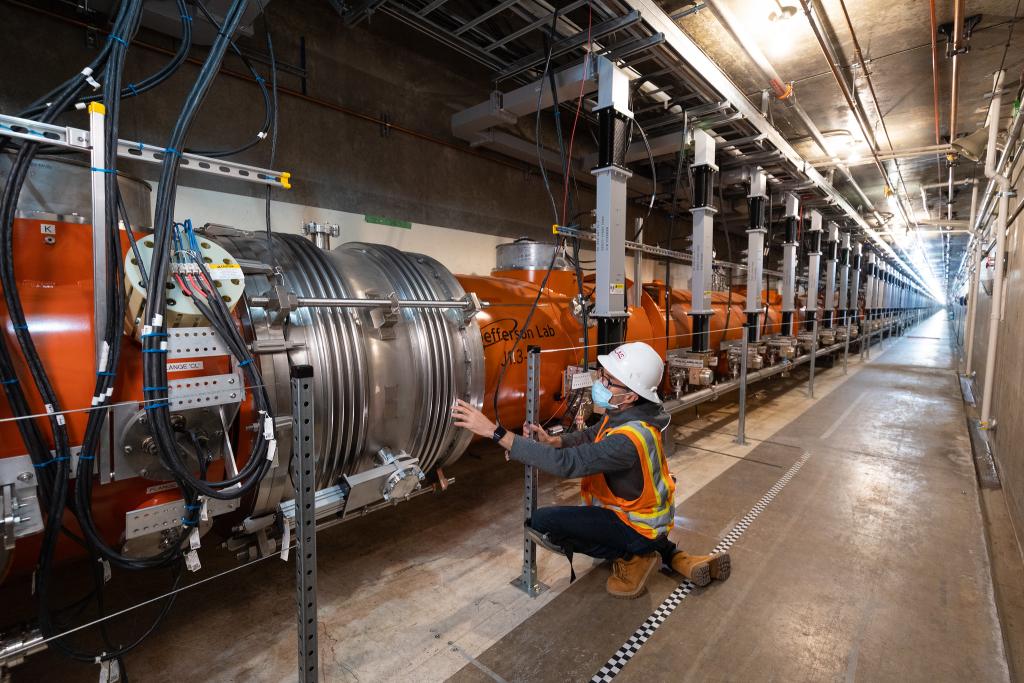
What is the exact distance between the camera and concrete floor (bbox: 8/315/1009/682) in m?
1.80

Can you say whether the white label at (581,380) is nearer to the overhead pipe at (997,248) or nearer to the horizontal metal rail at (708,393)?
the horizontal metal rail at (708,393)

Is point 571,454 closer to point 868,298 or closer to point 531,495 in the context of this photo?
point 531,495

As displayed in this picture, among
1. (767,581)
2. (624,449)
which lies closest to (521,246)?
(624,449)

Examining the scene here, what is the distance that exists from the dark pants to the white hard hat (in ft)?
1.91

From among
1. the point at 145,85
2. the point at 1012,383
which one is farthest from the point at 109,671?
the point at 1012,383

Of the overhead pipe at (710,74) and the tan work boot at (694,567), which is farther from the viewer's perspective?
the overhead pipe at (710,74)

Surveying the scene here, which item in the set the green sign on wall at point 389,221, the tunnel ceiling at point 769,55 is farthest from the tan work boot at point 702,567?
the green sign on wall at point 389,221

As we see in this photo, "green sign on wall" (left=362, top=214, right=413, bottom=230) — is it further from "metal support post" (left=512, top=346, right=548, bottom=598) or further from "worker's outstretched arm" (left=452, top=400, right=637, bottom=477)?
"worker's outstretched arm" (left=452, top=400, right=637, bottom=477)

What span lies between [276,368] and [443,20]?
288 cm

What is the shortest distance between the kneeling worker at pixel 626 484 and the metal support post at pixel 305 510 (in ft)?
2.51

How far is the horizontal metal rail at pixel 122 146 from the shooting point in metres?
1.23

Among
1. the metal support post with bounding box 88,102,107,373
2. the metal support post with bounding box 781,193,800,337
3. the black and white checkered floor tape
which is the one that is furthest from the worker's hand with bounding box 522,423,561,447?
the metal support post with bounding box 781,193,800,337

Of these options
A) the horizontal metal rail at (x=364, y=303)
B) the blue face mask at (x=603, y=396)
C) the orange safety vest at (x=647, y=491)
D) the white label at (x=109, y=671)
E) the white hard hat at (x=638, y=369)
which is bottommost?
the white label at (x=109, y=671)

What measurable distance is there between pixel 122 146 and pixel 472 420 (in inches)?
57.9
